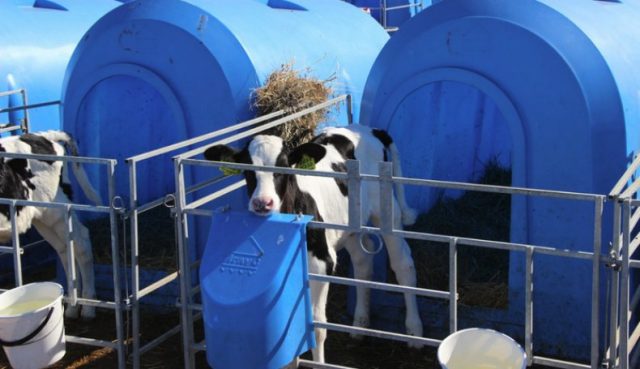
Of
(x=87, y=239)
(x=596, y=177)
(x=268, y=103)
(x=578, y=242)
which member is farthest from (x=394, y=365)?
(x=87, y=239)

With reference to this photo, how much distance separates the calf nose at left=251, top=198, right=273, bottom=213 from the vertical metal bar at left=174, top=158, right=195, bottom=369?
0.66 m

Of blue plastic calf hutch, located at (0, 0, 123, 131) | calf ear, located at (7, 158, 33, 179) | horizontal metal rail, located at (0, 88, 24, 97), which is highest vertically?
blue plastic calf hutch, located at (0, 0, 123, 131)

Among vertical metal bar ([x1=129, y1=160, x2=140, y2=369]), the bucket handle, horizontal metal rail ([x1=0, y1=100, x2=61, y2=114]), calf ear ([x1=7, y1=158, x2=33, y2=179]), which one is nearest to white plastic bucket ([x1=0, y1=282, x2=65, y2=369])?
the bucket handle

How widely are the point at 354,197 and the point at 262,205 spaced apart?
0.59 meters

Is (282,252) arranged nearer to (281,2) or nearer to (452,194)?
(452,194)

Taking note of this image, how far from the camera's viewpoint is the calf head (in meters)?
5.54

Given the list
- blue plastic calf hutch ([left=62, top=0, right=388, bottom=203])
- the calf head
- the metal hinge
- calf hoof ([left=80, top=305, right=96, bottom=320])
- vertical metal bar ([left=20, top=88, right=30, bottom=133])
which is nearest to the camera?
the metal hinge

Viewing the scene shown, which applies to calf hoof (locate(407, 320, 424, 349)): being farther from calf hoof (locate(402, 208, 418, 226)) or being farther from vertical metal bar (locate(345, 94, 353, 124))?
vertical metal bar (locate(345, 94, 353, 124))

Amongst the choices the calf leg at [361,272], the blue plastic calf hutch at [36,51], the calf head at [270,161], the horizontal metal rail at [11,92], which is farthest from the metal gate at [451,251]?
the blue plastic calf hutch at [36,51]

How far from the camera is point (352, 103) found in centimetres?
922

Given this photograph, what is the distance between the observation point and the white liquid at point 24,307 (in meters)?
6.11

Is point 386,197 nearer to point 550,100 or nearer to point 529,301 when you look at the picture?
point 529,301

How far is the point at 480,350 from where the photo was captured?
16.3 ft

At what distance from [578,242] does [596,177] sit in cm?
51
